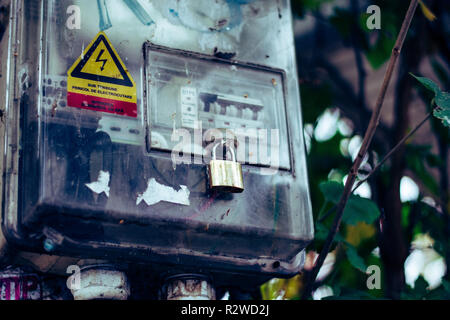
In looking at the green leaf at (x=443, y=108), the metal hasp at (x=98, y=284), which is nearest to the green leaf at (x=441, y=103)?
the green leaf at (x=443, y=108)

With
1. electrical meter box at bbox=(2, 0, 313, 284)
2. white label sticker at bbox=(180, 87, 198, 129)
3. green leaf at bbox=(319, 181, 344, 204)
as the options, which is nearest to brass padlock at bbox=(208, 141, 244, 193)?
electrical meter box at bbox=(2, 0, 313, 284)

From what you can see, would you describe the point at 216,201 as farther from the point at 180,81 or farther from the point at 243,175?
the point at 180,81

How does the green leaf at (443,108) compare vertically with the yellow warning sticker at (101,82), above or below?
below

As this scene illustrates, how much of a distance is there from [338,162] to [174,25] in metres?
1.47

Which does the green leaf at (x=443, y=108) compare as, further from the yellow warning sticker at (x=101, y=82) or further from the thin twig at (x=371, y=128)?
the yellow warning sticker at (x=101, y=82)

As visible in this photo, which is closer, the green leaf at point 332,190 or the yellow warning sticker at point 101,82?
the yellow warning sticker at point 101,82

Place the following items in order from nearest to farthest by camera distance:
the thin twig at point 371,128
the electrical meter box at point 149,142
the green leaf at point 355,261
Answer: the electrical meter box at point 149,142
the thin twig at point 371,128
the green leaf at point 355,261

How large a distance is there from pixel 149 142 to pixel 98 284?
43cm

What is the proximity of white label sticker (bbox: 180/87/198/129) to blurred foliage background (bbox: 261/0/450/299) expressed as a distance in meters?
0.65

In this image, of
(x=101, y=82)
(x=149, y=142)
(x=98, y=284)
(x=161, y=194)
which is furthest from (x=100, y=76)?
(x=98, y=284)

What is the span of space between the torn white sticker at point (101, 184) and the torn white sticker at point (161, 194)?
93 millimetres

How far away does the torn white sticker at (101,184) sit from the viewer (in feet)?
5.84

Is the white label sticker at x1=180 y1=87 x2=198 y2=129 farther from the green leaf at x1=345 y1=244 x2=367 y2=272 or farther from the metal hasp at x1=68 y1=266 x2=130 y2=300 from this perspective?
the green leaf at x1=345 y1=244 x2=367 y2=272

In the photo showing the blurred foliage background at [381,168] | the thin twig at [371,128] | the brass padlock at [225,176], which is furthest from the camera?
the blurred foliage background at [381,168]
